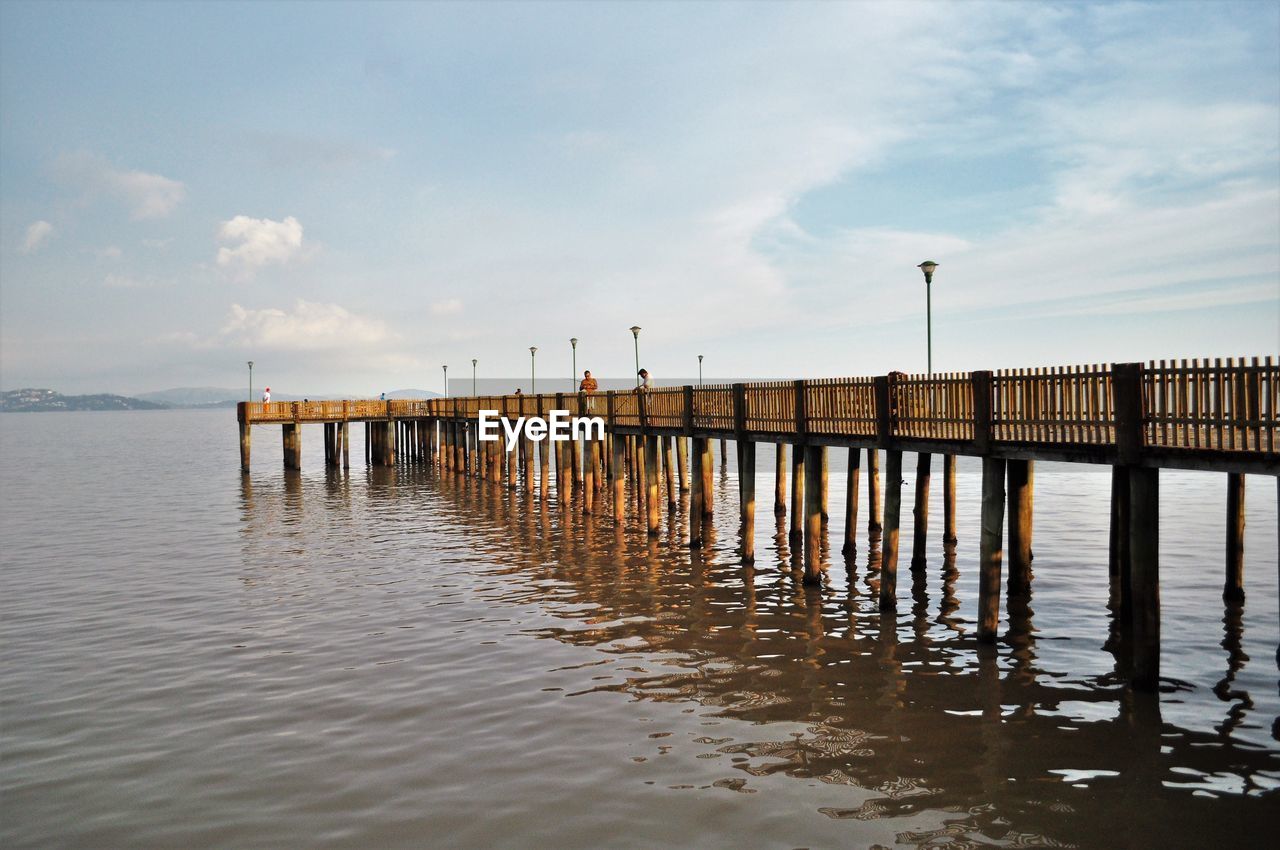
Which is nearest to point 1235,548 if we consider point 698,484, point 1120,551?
point 1120,551

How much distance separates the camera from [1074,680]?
12.6 metres

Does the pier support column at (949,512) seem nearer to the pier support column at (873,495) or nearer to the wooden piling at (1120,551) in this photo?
the pier support column at (873,495)

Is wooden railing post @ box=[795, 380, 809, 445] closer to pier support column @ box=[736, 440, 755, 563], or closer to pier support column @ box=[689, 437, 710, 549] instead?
pier support column @ box=[736, 440, 755, 563]

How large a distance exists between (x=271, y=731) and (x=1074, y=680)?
32.7ft

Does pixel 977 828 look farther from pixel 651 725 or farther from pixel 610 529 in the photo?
pixel 610 529

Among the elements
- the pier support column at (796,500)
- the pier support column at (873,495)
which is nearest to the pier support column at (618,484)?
the pier support column at (796,500)

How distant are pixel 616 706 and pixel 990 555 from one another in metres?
6.27

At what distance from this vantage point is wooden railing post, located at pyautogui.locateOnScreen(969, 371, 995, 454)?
14688mm

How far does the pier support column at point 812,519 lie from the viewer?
62.5ft

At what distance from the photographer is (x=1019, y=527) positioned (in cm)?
1745

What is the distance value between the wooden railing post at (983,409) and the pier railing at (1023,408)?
0.05ft

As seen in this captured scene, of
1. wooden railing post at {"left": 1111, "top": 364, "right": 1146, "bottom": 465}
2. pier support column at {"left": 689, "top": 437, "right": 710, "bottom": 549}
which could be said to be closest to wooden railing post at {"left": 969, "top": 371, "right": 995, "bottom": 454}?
wooden railing post at {"left": 1111, "top": 364, "right": 1146, "bottom": 465}

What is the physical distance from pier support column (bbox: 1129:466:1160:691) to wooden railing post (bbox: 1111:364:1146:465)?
0.23 metres

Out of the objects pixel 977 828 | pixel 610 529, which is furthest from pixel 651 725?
pixel 610 529
